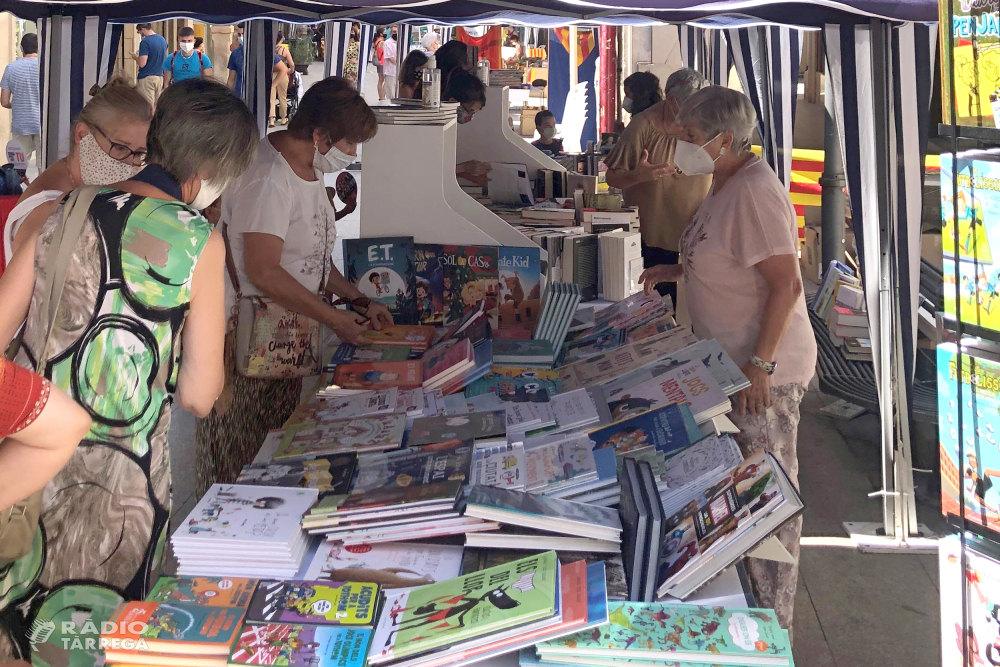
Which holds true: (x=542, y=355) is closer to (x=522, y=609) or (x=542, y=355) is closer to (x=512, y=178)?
(x=522, y=609)

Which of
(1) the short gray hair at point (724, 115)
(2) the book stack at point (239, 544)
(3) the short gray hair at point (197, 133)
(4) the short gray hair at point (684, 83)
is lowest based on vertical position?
(2) the book stack at point (239, 544)

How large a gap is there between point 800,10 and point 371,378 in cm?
220

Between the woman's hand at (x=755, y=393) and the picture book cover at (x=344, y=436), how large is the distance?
43.2 inches

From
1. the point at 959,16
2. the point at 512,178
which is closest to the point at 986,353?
the point at 959,16

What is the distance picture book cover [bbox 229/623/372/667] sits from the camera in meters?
1.37

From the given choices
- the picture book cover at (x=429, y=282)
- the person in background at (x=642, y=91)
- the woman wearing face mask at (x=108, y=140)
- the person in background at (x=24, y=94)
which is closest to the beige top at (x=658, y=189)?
the person in background at (x=642, y=91)

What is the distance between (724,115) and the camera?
9.22 ft

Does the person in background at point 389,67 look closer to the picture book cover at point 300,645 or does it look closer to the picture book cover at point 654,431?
the picture book cover at point 654,431

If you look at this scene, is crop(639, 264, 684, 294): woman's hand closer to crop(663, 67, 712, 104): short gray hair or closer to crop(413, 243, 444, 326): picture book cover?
crop(413, 243, 444, 326): picture book cover

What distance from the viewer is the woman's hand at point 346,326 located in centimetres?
308

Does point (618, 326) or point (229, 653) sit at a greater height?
point (618, 326)

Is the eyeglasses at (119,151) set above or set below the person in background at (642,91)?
below

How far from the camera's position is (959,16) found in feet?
4.88

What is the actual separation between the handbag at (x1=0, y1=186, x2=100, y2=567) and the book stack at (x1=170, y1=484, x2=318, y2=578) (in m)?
0.25
